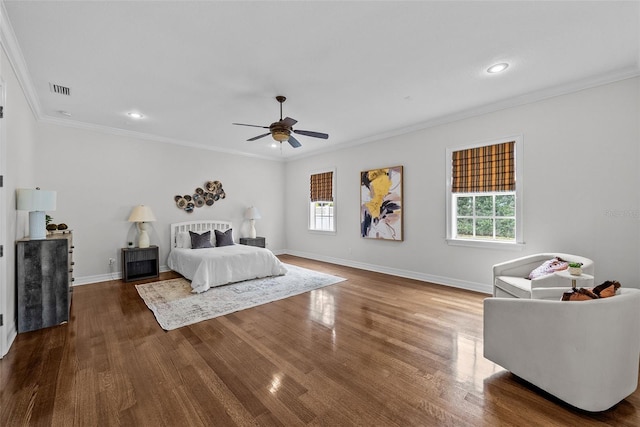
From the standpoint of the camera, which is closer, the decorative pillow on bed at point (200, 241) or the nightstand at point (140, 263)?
the nightstand at point (140, 263)

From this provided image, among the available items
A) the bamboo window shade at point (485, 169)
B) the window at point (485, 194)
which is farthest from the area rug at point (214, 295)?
the bamboo window shade at point (485, 169)

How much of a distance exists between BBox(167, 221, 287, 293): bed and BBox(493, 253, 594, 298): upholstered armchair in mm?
3659

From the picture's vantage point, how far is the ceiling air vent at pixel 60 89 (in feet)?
11.4

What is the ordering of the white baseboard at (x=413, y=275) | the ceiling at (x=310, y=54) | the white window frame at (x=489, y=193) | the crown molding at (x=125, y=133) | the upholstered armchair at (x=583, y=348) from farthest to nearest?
the crown molding at (x=125, y=133)
the white baseboard at (x=413, y=275)
the white window frame at (x=489, y=193)
the ceiling at (x=310, y=54)
the upholstered armchair at (x=583, y=348)

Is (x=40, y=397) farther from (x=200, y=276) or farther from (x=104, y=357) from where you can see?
(x=200, y=276)

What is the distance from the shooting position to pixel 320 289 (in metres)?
4.58

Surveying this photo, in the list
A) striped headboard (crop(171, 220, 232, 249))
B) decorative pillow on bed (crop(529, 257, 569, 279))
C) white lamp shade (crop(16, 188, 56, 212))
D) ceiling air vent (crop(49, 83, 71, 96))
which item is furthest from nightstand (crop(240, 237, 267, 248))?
decorative pillow on bed (crop(529, 257, 569, 279))

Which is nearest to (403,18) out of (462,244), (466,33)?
(466,33)

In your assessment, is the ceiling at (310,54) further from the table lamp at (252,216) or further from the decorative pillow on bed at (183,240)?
the table lamp at (252,216)

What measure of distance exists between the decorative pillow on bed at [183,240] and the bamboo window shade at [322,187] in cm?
319

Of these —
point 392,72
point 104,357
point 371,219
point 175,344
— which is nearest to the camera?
point 104,357

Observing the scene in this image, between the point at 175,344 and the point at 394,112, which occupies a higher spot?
the point at 394,112

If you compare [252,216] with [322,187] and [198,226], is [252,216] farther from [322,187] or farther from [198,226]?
[322,187]

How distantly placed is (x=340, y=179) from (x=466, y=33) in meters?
4.30
